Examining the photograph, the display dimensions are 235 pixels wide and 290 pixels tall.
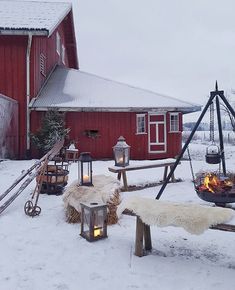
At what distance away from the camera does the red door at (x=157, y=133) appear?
16.4 metres

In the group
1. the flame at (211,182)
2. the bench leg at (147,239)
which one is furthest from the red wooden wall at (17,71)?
the bench leg at (147,239)

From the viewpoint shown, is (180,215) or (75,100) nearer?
(180,215)

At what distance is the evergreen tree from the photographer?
14.2 m

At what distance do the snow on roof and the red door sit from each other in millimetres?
6285

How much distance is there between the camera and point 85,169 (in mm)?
6750

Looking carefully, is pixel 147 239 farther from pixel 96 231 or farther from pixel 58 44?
pixel 58 44

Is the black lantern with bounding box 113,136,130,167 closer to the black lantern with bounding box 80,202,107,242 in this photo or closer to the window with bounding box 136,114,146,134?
the black lantern with bounding box 80,202,107,242

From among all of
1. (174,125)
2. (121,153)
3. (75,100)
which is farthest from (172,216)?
(174,125)

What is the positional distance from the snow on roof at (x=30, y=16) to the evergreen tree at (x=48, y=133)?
3.53 m

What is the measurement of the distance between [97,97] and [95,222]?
11.4m

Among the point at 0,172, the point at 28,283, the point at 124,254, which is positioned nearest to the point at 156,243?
the point at 124,254

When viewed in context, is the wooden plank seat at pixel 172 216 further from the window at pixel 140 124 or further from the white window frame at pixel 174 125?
the white window frame at pixel 174 125

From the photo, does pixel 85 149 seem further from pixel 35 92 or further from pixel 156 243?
pixel 156 243

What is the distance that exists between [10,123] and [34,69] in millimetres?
3005
